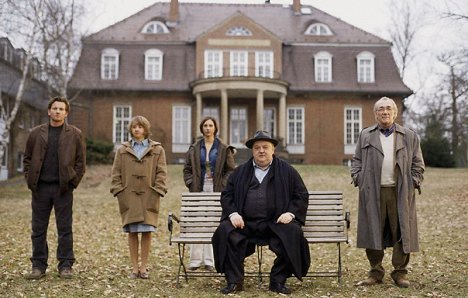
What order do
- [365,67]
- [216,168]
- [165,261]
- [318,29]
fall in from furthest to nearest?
[318,29]
[365,67]
[165,261]
[216,168]

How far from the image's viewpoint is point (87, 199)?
20.3 metres

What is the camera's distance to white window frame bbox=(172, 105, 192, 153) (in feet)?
112

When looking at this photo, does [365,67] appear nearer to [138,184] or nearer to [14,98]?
[14,98]

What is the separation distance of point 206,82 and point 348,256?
2241cm

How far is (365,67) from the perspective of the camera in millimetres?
35094

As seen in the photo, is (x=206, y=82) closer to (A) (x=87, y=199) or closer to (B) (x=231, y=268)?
(A) (x=87, y=199)

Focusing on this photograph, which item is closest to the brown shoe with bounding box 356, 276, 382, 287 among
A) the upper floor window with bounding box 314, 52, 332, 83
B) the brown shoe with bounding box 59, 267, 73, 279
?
the brown shoe with bounding box 59, 267, 73, 279

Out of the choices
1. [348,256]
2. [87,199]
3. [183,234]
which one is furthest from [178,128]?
[183,234]

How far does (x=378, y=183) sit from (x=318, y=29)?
29645 millimetres

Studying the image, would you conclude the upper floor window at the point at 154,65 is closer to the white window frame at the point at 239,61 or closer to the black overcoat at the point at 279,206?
the white window frame at the point at 239,61

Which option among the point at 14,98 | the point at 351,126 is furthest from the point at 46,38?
the point at 351,126

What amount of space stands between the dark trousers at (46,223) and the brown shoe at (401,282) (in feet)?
12.7

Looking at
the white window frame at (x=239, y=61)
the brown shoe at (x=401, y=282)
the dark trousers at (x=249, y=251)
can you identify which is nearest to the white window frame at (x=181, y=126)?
the white window frame at (x=239, y=61)

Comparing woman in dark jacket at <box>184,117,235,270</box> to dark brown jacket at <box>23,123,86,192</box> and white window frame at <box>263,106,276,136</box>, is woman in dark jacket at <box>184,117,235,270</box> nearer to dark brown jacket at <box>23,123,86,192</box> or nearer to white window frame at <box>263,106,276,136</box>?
dark brown jacket at <box>23,123,86,192</box>
